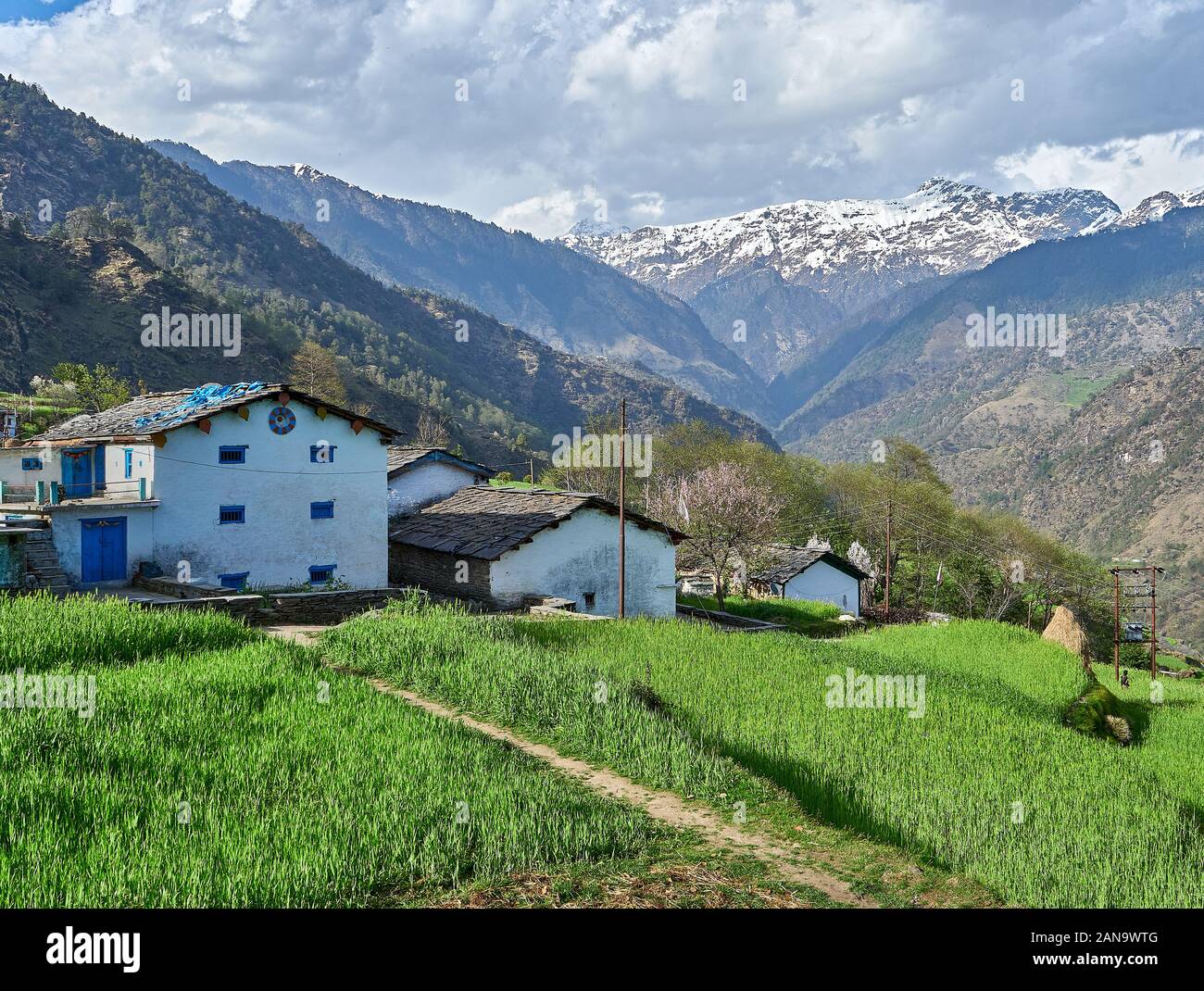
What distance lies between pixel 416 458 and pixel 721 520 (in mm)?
19432

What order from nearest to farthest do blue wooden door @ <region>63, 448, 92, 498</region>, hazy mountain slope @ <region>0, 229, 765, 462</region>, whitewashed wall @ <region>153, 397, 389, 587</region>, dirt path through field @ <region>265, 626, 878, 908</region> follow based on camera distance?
dirt path through field @ <region>265, 626, 878, 908</region> < whitewashed wall @ <region>153, 397, 389, 587</region> < blue wooden door @ <region>63, 448, 92, 498</region> < hazy mountain slope @ <region>0, 229, 765, 462</region>

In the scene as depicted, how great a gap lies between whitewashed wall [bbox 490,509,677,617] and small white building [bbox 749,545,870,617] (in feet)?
48.0

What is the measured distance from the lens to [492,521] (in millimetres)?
33031

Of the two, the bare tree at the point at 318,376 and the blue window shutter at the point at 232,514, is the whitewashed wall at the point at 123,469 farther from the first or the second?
the bare tree at the point at 318,376

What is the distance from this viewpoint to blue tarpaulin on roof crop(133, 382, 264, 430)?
2852cm

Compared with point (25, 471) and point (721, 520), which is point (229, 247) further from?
point (721, 520)

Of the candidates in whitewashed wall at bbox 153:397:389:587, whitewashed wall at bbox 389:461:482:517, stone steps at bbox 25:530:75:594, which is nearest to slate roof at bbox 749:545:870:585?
whitewashed wall at bbox 389:461:482:517

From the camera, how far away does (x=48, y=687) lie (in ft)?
38.8

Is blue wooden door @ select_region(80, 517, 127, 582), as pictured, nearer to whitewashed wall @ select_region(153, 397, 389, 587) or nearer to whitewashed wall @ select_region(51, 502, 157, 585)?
whitewashed wall @ select_region(51, 502, 157, 585)

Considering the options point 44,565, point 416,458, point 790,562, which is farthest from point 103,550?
point 790,562

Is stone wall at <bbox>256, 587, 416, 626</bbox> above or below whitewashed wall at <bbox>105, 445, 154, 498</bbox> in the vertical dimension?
below

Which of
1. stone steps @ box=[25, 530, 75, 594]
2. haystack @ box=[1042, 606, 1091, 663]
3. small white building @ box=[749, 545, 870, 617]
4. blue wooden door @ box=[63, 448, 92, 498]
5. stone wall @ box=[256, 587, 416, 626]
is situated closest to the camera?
stone wall @ box=[256, 587, 416, 626]

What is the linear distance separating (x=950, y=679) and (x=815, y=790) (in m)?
10.1

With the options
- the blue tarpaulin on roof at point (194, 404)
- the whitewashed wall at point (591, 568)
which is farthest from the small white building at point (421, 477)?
the whitewashed wall at point (591, 568)
